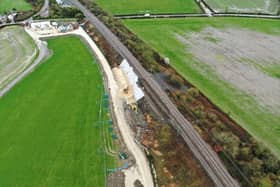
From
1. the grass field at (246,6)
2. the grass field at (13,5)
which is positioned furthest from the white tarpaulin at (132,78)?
the grass field at (13,5)

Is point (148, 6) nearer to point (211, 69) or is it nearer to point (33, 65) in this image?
point (211, 69)

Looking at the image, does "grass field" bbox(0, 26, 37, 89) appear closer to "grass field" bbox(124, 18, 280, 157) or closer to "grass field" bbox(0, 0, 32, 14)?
"grass field" bbox(0, 0, 32, 14)

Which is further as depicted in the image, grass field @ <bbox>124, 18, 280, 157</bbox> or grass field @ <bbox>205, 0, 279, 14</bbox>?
grass field @ <bbox>205, 0, 279, 14</bbox>

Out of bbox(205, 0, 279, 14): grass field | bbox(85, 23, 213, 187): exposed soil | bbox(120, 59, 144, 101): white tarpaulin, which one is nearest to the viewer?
bbox(85, 23, 213, 187): exposed soil

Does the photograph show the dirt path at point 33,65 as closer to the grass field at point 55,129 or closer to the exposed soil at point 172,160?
the grass field at point 55,129

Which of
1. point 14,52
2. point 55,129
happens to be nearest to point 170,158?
point 55,129

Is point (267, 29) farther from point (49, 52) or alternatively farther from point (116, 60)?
point (49, 52)

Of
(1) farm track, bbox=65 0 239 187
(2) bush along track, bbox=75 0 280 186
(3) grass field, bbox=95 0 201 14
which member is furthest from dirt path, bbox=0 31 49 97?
(3) grass field, bbox=95 0 201 14
